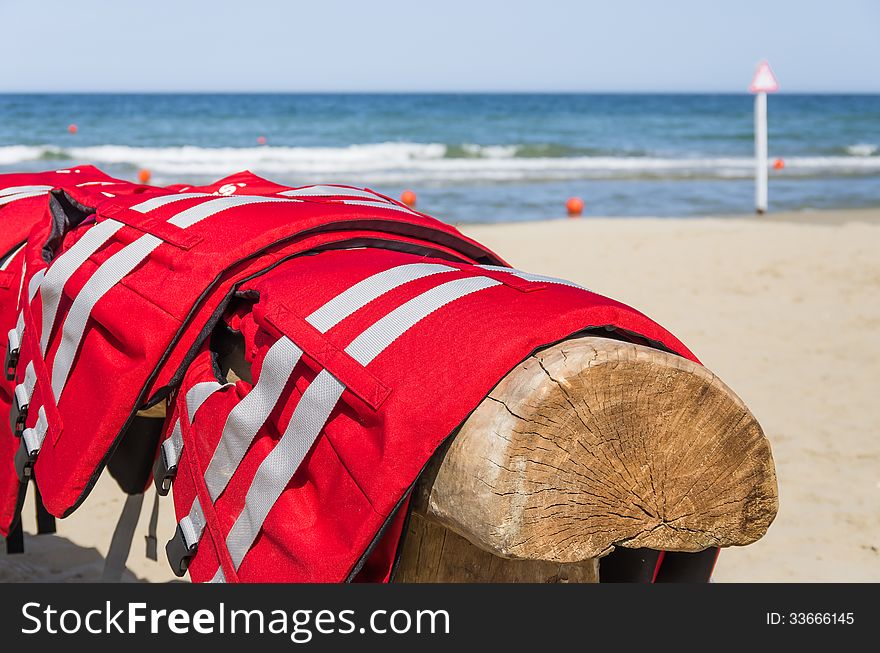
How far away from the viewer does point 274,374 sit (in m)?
1.46

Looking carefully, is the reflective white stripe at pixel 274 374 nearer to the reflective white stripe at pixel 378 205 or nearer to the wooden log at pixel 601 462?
the wooden log at pixel 601 462

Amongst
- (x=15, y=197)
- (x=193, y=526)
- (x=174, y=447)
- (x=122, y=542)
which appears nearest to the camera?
(x=193, y=526)

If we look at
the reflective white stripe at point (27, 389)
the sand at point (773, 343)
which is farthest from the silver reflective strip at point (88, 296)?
the sand at point (773, 343)

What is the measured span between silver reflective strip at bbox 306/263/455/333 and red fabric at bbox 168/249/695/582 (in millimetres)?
18

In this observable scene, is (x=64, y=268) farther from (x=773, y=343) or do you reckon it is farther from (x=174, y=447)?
(x=773, y=343)

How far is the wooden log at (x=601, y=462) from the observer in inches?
47.8

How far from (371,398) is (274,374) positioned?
24 cm

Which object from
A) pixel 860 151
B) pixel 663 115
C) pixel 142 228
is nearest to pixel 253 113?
pixel 663 115

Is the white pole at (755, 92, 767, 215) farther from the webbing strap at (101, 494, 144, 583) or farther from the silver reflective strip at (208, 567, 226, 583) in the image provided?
the silver reflective strip at (208, 567, 226, 583)

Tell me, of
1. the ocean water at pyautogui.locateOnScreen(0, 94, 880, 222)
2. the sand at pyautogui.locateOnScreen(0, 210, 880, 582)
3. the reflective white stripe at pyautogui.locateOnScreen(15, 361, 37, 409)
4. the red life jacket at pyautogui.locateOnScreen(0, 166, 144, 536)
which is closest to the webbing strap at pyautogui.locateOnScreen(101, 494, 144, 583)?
the red life jacket at pyautogui.locateOnScreen(0, 166, 144, 536)

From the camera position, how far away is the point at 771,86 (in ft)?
36.0

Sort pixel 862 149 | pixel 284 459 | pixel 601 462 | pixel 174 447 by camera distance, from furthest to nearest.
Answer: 1. pixel 862 149
2. pixel 174 447
3. pixel 284 459
4. pixel 601 462

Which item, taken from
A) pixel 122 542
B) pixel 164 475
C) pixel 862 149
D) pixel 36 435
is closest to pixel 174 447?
pixel 164 475

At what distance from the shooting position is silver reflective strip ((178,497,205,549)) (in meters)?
1.56
